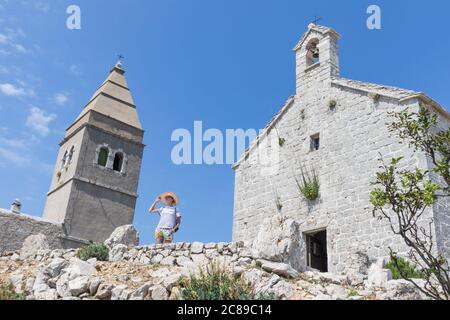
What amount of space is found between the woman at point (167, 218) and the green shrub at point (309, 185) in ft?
17.4

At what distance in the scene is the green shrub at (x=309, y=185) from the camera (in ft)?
50.8

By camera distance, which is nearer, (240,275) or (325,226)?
(240,275)

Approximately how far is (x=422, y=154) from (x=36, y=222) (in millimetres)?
16237

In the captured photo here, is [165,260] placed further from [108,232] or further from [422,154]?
[108,232]

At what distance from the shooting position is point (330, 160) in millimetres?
15578

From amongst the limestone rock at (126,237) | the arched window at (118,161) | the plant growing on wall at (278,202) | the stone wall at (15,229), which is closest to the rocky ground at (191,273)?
the limestone rock at (126,237)

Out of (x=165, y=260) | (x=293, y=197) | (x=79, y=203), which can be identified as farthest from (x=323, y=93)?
(x=79, y=203)

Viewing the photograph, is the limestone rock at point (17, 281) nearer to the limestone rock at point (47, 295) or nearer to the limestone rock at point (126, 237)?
the limestone rock at point (47, 295)

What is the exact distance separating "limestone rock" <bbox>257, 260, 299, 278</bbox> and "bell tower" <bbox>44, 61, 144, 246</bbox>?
15.5m

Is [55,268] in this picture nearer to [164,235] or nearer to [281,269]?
[164,235]

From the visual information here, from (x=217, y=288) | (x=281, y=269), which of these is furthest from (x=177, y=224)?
(x=217, y=288)

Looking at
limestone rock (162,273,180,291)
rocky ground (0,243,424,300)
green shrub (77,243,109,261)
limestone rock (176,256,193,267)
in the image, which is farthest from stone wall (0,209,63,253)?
limestone rock (162,273,180,291)
